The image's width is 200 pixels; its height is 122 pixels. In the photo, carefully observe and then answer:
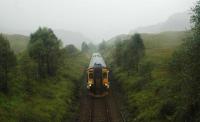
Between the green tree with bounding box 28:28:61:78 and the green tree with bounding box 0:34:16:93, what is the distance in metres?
12.7

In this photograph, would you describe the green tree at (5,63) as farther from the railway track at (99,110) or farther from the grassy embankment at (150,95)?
the grassy embankment at (150,95)

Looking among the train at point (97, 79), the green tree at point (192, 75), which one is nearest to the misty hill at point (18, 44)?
the train at point (97, 79)

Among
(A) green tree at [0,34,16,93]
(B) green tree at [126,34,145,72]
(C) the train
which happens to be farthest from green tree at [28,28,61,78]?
(B) green tree at [126,34,145,72]

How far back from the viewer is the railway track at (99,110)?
1339 inches

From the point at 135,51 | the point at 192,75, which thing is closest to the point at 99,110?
the point at 192,75

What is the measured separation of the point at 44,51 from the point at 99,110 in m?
17.5

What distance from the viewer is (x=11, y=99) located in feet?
108

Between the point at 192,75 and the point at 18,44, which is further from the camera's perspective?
the point at 18,44

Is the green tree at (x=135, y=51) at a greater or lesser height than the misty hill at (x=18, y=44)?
lesser

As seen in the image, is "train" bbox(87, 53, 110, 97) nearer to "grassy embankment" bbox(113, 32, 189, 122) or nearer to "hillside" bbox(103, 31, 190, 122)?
"hillside" bbox(103, 31, 190, 122)

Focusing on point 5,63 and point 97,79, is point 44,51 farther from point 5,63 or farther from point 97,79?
point 5,63

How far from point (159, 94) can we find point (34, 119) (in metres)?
16.2

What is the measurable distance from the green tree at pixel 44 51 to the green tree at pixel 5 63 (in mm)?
12657

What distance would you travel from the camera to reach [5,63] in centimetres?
3438
